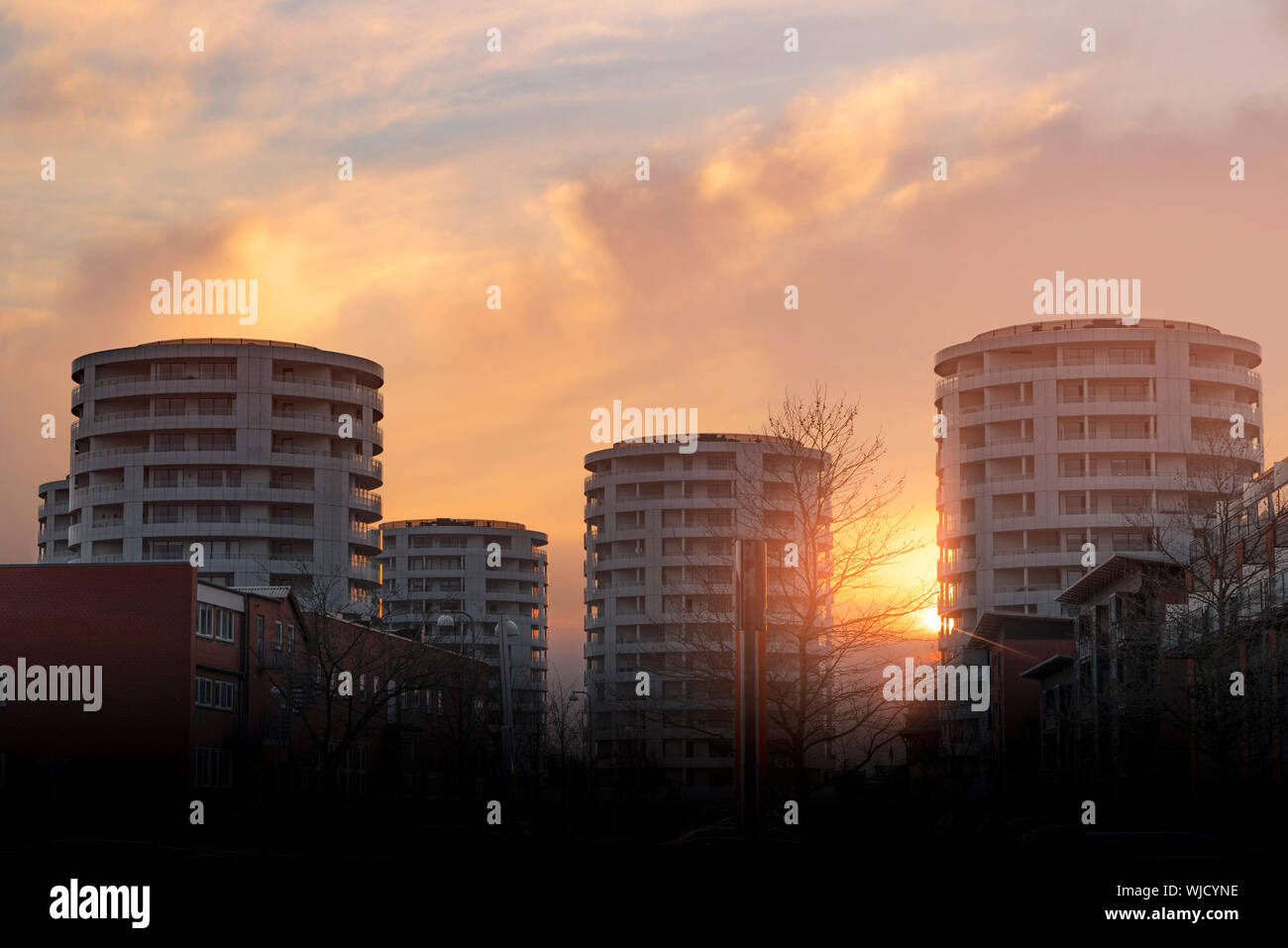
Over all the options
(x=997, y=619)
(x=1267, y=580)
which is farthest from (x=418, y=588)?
(x=1267, y=580)

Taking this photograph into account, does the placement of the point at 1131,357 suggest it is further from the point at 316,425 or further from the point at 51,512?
the point at 51,512

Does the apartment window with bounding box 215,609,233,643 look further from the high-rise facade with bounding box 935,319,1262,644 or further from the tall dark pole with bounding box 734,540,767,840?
the high-rise facade with bounding box 935,319,1262,644

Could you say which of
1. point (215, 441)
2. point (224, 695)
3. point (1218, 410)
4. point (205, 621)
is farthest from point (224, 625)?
point (1218, 410)

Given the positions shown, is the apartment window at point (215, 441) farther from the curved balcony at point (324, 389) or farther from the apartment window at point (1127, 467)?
the apartment window at point (1127, 467)

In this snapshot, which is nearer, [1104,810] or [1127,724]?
[1127,724]

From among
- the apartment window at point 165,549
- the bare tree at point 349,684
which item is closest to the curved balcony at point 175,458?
the apartment window at point 165,549

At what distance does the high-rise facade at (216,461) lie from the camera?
123 meters

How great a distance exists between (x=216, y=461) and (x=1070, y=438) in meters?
69.9

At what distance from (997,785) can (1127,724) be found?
129 feet

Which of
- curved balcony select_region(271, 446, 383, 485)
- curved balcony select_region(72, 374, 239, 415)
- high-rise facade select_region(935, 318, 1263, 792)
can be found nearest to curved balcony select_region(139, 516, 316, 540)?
curved balcony select_region(271, 446, 383, 485)

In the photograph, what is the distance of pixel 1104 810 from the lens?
64.1 m
